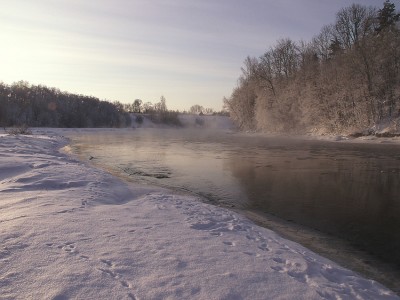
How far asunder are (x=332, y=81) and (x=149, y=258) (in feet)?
166

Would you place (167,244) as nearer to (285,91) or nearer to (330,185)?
(330,185)

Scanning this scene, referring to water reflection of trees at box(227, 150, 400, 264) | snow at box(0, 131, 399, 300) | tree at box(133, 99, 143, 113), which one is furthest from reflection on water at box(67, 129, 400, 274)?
tree at box(133, 99, 143, 113)

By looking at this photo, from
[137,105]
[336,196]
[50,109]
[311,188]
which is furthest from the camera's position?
[137,105]

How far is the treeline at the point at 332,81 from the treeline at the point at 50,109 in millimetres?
57821

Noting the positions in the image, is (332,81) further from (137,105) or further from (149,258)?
(137,105)

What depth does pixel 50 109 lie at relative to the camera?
107m

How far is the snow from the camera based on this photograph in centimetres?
466

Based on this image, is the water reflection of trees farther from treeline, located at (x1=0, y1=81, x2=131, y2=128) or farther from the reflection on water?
treeline, located at (x1=0, y1=81, x2=131, y2=128)

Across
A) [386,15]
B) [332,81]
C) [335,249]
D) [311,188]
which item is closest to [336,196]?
[311,188]

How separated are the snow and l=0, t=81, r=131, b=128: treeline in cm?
8833

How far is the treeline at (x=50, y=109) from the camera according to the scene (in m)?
97.0

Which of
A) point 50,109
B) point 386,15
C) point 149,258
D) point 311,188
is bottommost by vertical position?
point 311,188

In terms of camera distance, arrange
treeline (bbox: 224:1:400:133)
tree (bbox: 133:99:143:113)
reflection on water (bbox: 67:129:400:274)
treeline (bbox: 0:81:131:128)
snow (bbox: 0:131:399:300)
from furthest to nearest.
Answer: tree (bbox: 133:99:143:113) < treeline (bbox: 0:81:131:128) < treeline (bbox: 224:1:400:133) < reflection on water (bbox: 67:129:400:274) < snow (bbox: 0:131:399:300)

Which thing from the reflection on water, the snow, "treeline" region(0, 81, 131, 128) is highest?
"treeline" region(0, 81, 131, 128)
